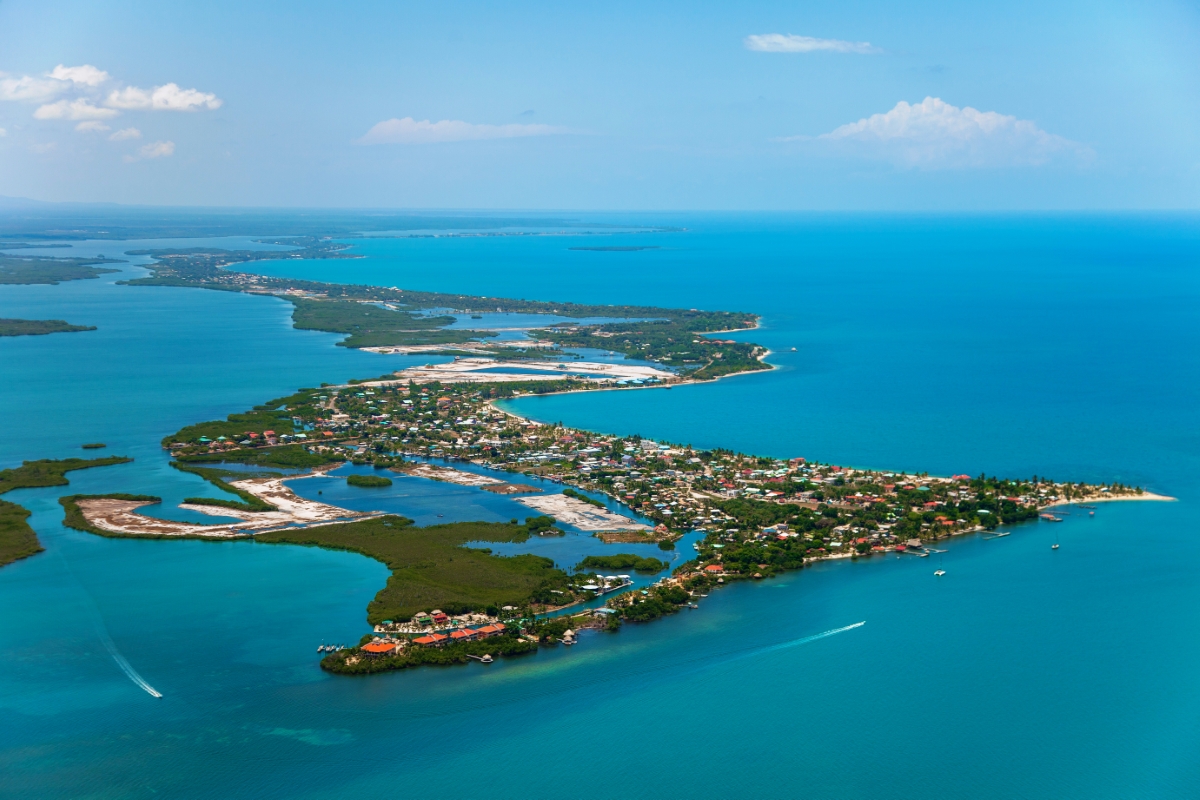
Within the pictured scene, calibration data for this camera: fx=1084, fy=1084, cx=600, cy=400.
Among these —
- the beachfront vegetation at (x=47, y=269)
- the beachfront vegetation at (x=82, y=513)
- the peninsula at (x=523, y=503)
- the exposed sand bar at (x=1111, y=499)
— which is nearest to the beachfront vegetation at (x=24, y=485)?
the beachfront vegetation at (x=82, y=513)

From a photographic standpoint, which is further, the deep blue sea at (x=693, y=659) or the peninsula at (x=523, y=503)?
the peninsula at (x=523, y=503)

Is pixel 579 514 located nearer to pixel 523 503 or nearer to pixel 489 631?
pixel 523 503

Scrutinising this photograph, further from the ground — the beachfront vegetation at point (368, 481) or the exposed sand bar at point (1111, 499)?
the exposed sand bar at point (1111, 499)

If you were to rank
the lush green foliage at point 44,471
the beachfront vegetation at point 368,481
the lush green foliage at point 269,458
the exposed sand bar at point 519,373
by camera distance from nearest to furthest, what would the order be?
the lush green foliage at point 44,471 → the beachfront vegetation at point 368,481 → the lush green foliage at point 269,458 → the exposed sand bar at point 519,373

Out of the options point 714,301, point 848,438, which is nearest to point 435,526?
point 848,438

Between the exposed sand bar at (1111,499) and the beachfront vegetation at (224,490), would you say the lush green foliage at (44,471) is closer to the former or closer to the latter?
the beachfront vegetation at (224,490)

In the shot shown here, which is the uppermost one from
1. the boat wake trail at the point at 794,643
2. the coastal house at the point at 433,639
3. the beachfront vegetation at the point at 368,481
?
the beachfront vegetation at the point at 368,481

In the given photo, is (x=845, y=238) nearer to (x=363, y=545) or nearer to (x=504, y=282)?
(x=504, y=282)
